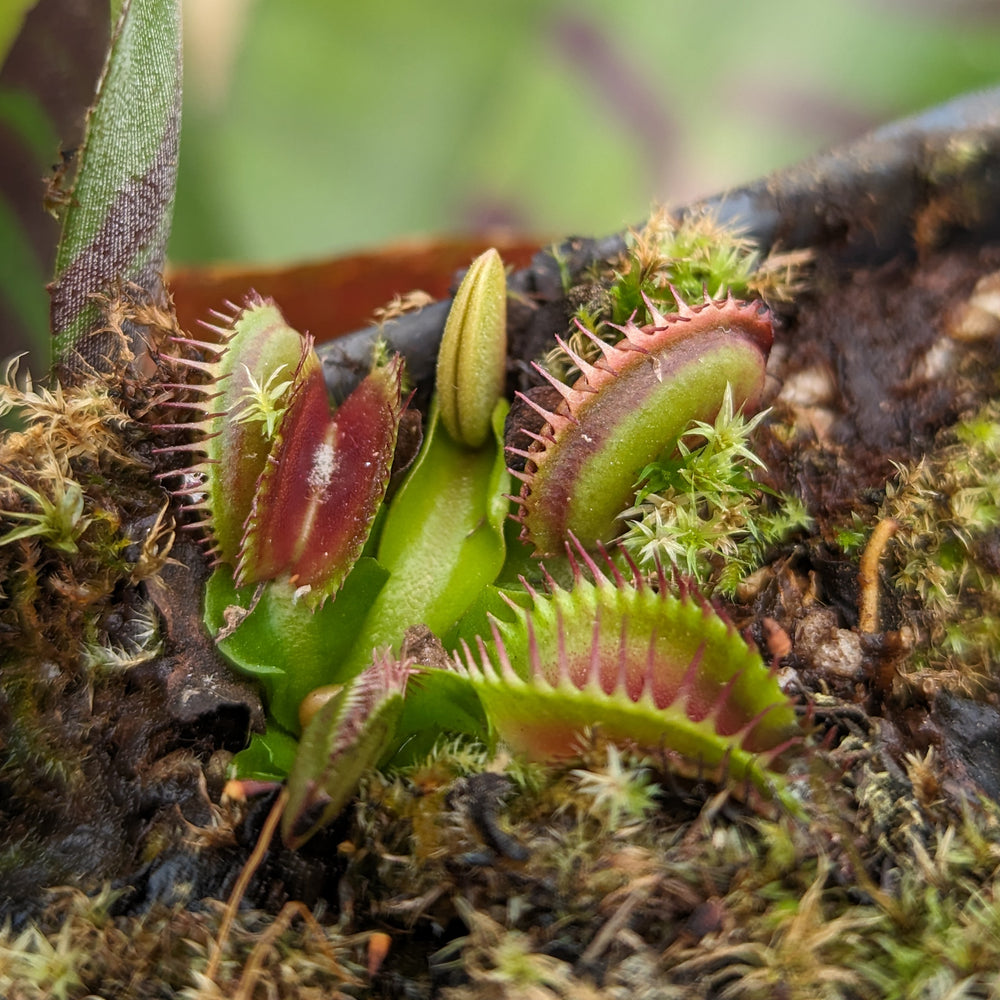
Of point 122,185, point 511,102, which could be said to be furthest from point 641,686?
point 511,102

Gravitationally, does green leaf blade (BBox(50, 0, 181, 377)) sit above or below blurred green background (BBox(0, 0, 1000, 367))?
below

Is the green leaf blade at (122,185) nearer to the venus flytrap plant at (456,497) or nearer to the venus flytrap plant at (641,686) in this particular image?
the venus flytrap plant at (456,497)

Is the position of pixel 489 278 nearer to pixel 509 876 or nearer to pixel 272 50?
pixel 509 876

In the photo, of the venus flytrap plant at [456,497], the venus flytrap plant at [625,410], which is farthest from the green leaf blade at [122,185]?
the venus flytrap plant at [625,410]

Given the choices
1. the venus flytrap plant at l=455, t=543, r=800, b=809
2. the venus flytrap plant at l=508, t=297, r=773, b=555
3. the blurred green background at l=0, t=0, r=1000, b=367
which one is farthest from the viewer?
the blurred green background at l=0, t=0, r=1000, b=367

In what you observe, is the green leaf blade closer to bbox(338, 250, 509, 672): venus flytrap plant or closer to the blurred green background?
bbox(338, 250, 509, 672): venus flytrap plant

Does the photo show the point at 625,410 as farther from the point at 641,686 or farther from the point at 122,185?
the point at 122,185

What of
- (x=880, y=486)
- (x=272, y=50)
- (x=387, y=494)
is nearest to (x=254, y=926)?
(x=387, y=494)

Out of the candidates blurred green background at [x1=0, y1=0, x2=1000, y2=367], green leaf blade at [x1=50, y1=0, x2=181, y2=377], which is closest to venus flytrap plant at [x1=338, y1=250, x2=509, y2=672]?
green leaf blade at [x1=50, y1=0, x2=181, y2=377]
